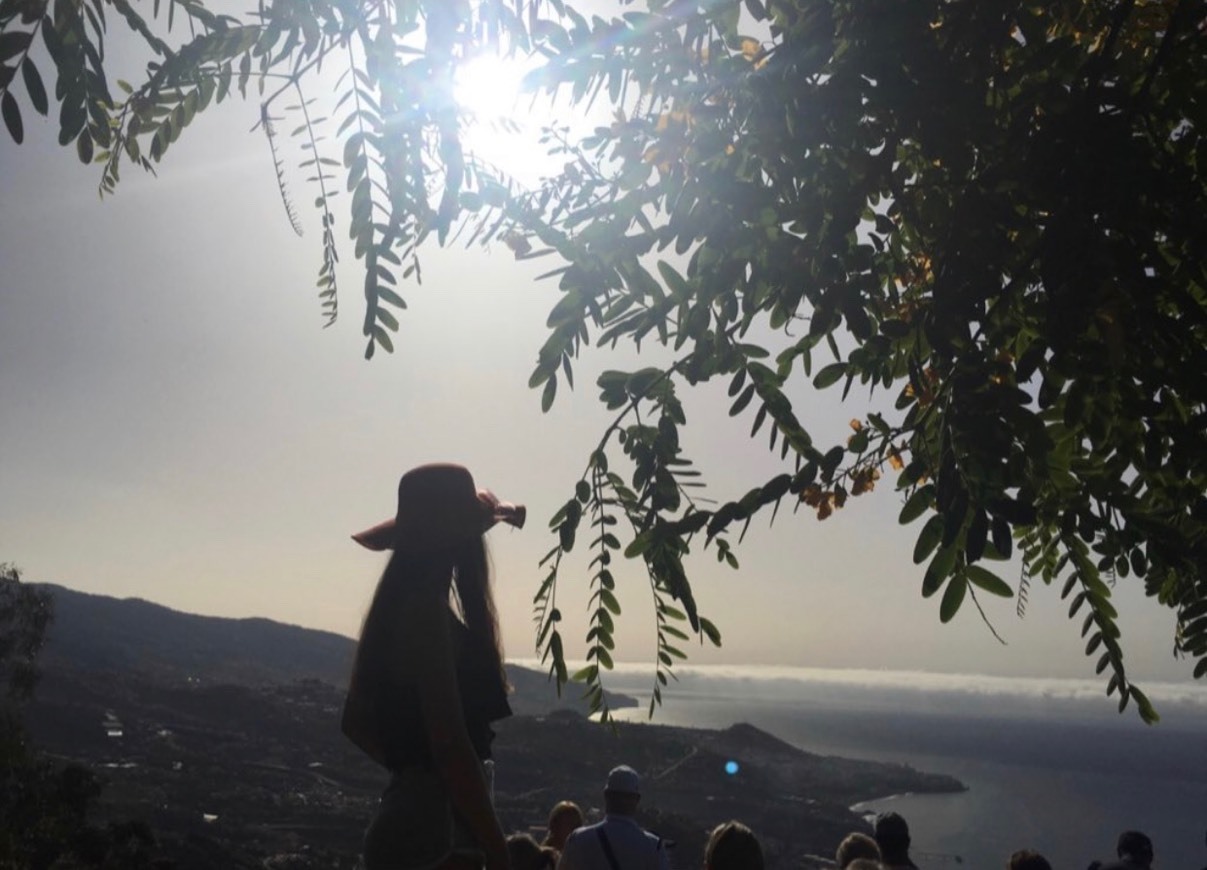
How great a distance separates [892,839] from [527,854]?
230 centimetres

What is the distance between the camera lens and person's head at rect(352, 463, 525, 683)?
2.78 metres

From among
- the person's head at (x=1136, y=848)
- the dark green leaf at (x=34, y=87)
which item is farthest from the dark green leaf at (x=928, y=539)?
the person's head at (x=1136, y=848)

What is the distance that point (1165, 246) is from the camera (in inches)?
113

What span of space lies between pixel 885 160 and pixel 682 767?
134 meters

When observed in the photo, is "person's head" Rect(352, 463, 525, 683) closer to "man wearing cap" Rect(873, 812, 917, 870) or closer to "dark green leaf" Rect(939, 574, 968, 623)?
"dark green leaf" Rect(939, 574, 968, 623)

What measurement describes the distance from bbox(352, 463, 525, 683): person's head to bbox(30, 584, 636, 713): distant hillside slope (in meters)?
151

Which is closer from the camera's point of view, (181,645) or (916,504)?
(916,504)

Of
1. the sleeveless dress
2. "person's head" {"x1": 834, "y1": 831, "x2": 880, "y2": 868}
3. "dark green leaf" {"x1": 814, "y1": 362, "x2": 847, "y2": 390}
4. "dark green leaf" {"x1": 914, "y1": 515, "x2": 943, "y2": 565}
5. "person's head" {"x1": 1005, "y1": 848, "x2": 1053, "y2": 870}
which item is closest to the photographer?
"dark green leaf" {"x1": 914, "y1": 515, "x2": 943, "y2": 565}

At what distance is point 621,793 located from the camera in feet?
18.9

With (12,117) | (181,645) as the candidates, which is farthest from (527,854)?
(181,645)

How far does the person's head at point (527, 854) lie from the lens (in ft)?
19.4

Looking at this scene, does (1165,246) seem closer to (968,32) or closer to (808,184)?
(968,32)

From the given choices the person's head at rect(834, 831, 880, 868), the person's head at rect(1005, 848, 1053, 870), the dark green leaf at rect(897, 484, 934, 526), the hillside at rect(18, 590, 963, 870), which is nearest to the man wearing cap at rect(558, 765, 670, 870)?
the person's head at rect(834, 831, 880, 868)

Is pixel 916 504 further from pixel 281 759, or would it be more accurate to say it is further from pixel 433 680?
pixel 281 759
